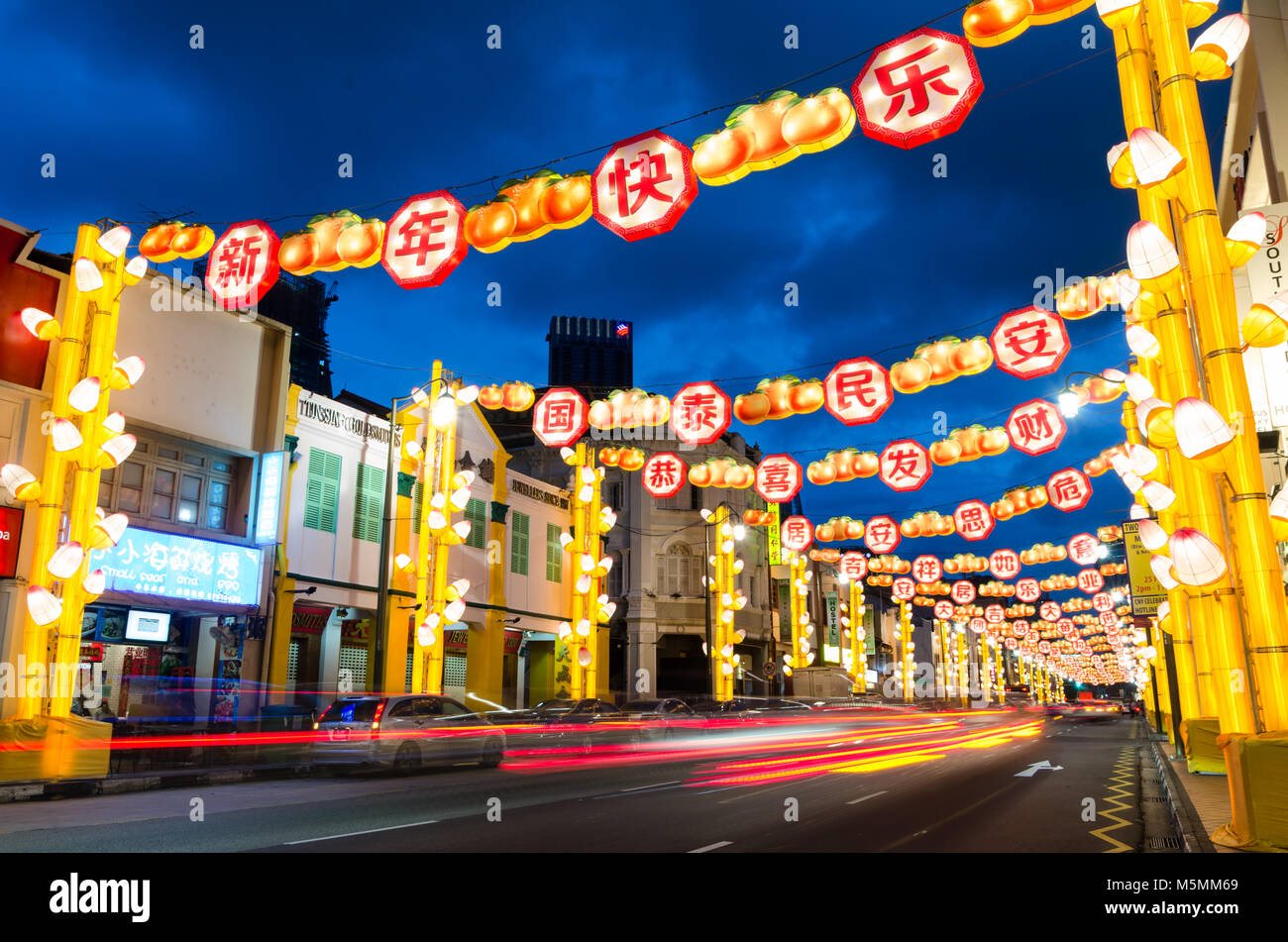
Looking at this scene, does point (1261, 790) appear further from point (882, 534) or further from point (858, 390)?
point (882, 534)

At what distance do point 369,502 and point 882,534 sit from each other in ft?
52.5

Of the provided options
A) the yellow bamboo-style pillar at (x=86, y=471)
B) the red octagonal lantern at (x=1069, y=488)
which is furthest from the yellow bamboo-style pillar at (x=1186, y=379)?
the yellow bamboo-style pillar at (x=86, y=471)

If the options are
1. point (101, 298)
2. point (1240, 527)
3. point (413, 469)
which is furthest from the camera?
point (413, 469)

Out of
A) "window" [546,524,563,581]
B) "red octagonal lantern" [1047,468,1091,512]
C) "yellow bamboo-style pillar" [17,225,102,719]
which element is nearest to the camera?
"yellow bamboo-style pillar" [17,225,102,719]

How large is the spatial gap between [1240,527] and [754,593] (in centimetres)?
4431

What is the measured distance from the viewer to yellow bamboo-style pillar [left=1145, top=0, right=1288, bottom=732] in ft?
28.8

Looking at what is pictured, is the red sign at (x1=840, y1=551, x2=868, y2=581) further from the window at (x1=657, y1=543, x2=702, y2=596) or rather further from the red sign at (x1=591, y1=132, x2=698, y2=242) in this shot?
the red sign at (x1=591, y1=132, x2=698, y2=242)

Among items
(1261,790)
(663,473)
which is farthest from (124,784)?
(1261,790)

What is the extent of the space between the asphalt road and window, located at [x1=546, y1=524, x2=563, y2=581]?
14.1 m

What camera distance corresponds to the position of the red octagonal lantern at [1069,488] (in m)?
22.7

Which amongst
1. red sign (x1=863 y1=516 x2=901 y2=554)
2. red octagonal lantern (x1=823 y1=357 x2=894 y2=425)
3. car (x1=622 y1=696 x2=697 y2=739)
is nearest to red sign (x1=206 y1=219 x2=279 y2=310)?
red octagonal lantern (x1=823 y1=357 x2=894 y2=425)
